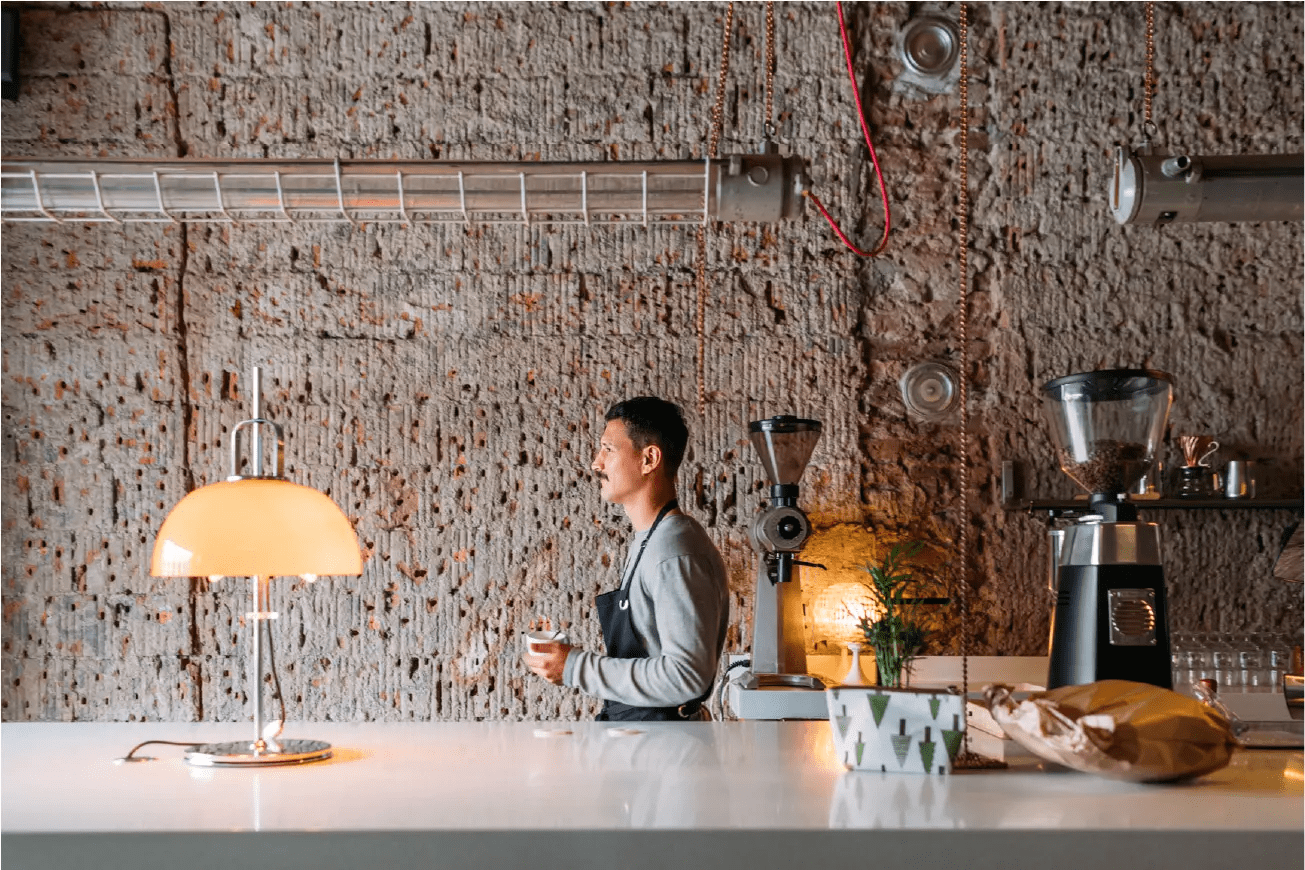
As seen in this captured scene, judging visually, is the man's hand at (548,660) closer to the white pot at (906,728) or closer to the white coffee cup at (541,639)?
the white coffee cup at (541,639)

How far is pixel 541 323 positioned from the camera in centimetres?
450

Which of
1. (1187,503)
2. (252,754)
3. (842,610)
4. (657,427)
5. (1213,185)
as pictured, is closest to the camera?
(252,754)

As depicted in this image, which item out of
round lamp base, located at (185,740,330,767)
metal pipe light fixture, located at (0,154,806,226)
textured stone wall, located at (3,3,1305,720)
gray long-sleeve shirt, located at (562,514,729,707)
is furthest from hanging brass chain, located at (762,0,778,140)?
round lamp base, located at (185,740,330,767)

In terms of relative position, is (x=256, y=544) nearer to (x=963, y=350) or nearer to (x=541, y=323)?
(x=963, y=350)

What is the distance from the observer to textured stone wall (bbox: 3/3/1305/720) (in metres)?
4.43

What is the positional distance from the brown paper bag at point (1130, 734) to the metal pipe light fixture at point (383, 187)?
147 centimetres

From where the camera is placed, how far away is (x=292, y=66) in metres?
4.56

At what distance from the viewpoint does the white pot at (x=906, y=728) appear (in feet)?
5.95

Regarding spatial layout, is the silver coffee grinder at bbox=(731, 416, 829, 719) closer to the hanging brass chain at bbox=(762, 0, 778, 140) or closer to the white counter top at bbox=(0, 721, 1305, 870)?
the hanging brass chain at bbox=(762, 0, 778, 140)

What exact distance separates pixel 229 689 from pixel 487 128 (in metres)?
2.30

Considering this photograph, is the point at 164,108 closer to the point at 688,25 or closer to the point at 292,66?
the point at 292,66

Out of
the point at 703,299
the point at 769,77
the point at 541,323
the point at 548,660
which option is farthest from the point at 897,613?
the point at 769,77

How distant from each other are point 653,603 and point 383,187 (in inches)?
50.2

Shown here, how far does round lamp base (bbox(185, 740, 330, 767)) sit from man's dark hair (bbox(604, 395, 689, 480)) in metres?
1.53
